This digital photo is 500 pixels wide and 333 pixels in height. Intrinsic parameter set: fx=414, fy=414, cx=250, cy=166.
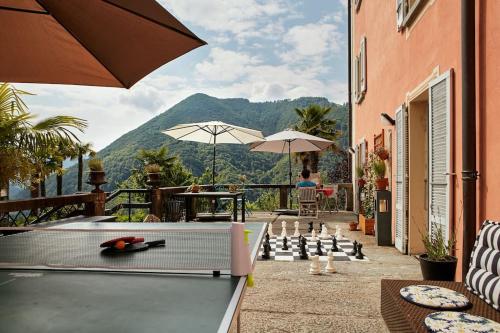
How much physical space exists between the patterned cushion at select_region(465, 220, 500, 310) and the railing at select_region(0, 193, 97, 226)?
4.22 meters

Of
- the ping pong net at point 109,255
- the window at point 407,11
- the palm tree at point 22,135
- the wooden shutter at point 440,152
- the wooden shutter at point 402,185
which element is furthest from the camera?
the wooden shutter at point 402,185

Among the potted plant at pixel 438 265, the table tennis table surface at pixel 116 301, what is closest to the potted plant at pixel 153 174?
the potted plant at pixel 438 265

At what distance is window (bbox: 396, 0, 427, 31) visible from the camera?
534 centimetres

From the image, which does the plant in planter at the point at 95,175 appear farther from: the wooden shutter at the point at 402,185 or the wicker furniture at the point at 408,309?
the wicker furniture at the point at 408,309

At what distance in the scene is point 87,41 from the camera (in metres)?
2.80

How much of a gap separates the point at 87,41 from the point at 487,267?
2914 mm

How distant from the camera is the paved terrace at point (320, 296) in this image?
3109 millimetres

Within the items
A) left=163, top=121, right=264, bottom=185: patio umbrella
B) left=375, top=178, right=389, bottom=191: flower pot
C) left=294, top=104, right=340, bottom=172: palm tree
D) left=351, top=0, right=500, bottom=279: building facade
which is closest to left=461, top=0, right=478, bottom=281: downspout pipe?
left=351, top=0, right=500, bottom=279: building facade

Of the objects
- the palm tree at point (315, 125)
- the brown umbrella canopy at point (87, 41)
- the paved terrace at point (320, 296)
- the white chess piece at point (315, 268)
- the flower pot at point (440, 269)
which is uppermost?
the palm tree at point (315, 125)

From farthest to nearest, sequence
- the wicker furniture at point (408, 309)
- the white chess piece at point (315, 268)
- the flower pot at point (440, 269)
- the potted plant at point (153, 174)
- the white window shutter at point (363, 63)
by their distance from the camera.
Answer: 1. the white window shutter at point (363, 63)
2. the potted plant at point (153, 174)
3. the white chess piece at point (315, 268)
4. the flower pot at point (440, 269)
5. the wicker furniture at point (408, 309)

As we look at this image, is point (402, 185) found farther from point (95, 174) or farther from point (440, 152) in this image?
point (95, 174)

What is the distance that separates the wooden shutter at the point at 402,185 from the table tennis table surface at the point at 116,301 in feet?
15.5

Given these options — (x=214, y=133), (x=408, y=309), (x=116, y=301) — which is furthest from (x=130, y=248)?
(x=214, y=133)

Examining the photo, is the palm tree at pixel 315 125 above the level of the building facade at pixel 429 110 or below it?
above
